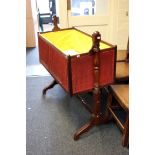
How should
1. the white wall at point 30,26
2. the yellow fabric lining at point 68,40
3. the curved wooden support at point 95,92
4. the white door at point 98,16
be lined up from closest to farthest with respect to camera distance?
the curved wooden support at point 95,92 < the yellow fabric lining at point 68,40 < the white door at point 98,16 < the white wall at point 30,26

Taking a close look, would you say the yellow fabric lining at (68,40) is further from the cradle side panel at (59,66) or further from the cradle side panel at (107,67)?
the cradle side panel at (107,67)

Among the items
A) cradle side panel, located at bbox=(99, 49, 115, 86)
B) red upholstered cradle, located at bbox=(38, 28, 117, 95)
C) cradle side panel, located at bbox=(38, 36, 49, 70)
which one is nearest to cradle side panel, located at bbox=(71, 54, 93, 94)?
red upholstered cradle, located at bbox=(38, 28, 117, 95)

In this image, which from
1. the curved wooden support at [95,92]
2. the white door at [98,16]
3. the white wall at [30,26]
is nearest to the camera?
the curved wooden support at [95,92]

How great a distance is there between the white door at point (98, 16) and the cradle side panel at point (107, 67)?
1762 millimetres

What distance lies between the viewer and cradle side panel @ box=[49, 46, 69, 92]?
1.97 metres

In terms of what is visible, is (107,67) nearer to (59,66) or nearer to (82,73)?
(82,73)

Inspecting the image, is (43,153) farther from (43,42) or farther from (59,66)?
(43,42)

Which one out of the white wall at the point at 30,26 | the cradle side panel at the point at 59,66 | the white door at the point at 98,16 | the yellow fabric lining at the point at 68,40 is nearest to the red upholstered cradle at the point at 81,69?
the cradle side panel at the point at 59,66

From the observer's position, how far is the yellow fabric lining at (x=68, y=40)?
2627 millimetres

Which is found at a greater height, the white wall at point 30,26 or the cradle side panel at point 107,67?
the white wall at point 30,26

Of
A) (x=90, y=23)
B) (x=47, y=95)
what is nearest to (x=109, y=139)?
(x=47, y=95)

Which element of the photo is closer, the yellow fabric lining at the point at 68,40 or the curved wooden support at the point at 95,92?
the curved wooden support at the point at 95,92

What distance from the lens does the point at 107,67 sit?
2.06 meters
